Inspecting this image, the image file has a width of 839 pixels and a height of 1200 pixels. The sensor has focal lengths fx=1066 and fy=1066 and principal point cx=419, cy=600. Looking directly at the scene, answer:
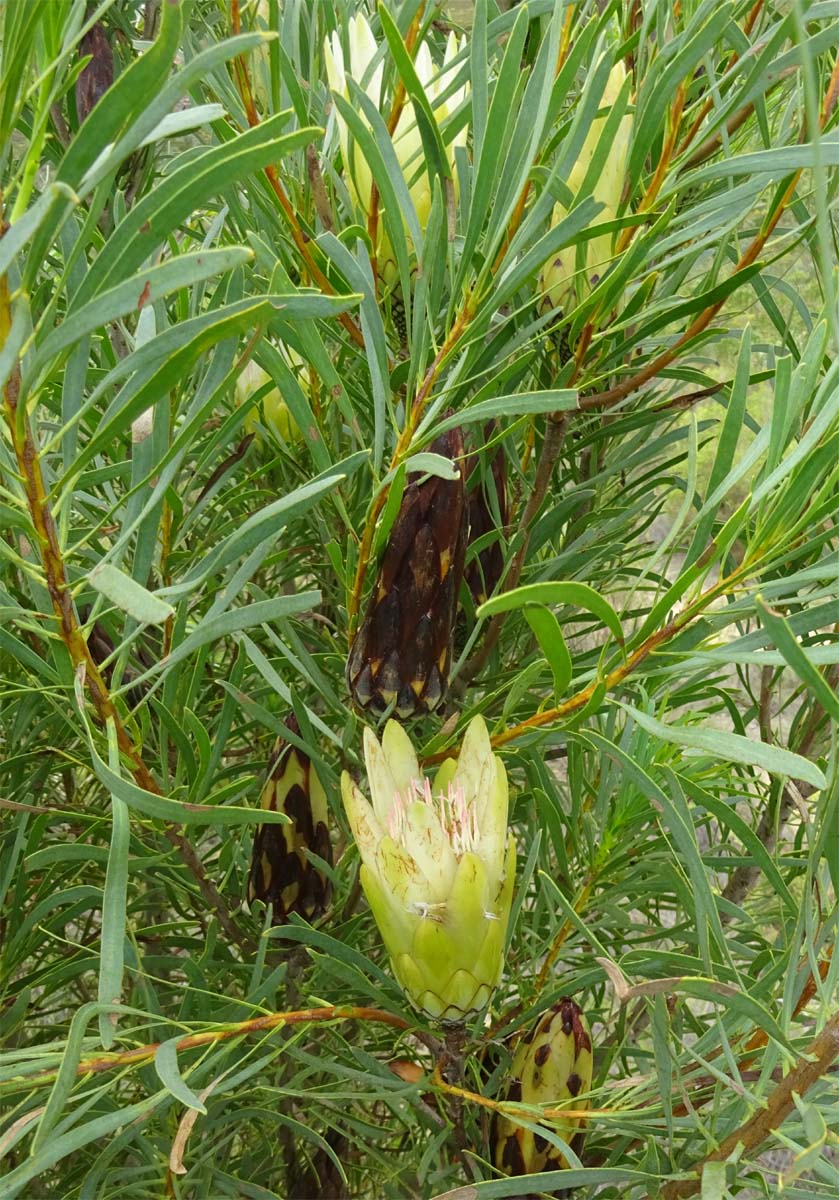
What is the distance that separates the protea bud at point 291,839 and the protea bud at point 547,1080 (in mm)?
72

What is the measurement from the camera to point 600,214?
0.83ft

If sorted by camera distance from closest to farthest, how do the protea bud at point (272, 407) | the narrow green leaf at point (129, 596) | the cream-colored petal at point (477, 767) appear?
the narrow green leaf at point (129, 596) → the cream-colored petal at point (477, 767) → the protea bud at point (272, 407)

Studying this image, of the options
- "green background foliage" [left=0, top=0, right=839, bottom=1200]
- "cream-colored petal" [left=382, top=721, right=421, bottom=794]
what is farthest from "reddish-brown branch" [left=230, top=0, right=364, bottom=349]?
"cream-colored petal" [left=382, top=721, right=421, bottom=794]

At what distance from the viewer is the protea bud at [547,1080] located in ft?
0.89

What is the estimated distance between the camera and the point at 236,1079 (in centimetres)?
24

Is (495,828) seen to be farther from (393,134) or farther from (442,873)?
(393,134)

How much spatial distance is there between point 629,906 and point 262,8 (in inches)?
12.5

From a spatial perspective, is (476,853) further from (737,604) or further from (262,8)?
(262,8)

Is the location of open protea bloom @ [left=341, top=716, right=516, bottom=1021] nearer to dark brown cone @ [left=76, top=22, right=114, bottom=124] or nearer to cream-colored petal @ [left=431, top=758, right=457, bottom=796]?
cream-colored petal @ [left=431, top=758, right=457, bottom=796]

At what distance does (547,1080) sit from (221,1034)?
90 millimetres

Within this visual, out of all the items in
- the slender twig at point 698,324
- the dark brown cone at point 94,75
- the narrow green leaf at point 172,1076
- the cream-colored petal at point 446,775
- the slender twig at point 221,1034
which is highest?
the dark brown cone at point 94,75

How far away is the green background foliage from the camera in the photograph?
0.16m

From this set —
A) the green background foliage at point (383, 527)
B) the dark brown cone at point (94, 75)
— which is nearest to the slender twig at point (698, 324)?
the green background foliage at point (383, 527)

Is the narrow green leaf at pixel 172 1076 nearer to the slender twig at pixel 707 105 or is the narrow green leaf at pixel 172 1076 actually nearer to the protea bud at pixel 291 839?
the protea bud at pixel 291 839
